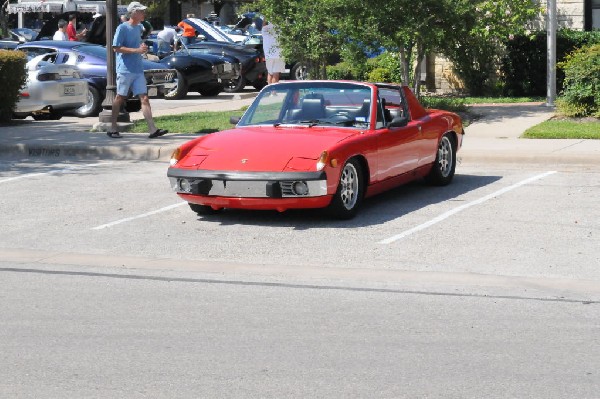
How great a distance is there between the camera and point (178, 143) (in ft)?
51.1

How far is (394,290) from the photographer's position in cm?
791

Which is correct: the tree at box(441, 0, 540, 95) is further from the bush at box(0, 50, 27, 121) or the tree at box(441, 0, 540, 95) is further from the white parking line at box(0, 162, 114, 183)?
the bush at box(0, 50, 27, 121)

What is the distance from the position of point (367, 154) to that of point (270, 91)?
1.56m

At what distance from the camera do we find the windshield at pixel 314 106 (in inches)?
441

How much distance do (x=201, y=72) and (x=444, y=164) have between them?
12781 millimetres

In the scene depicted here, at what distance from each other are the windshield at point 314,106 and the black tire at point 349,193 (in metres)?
0.76

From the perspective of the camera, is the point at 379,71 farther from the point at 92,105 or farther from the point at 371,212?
the point at 371,212

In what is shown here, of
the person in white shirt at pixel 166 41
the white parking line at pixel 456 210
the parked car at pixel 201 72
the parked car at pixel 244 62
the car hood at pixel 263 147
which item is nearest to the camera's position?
the white parking line at pixel 456 210

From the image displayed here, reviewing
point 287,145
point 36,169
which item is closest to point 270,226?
point 287,145

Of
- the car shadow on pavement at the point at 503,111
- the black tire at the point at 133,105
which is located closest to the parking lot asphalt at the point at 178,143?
the car shadow on pavement at the point at 503,111

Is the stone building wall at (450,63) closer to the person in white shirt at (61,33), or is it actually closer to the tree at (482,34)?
the tree at (482,34)

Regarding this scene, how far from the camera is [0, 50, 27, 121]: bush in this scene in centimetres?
1828

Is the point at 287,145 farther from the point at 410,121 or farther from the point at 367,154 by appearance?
the point at 410,121

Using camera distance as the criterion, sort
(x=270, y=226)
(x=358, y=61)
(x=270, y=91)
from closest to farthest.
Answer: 1. (x=270, y=226)
2. (x=270, y=91)
3. (x=358, y=61)
